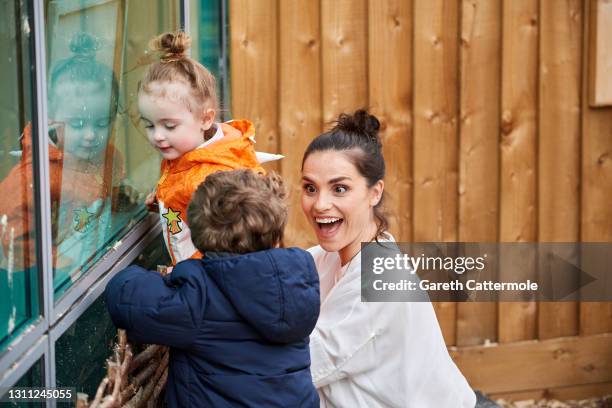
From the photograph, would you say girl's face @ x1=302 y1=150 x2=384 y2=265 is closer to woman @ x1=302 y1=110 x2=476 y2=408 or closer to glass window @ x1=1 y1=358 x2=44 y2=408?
woman @ x1=302 y1=110 x2=476 y2=408

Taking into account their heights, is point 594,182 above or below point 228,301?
above

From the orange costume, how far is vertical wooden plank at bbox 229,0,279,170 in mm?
1492

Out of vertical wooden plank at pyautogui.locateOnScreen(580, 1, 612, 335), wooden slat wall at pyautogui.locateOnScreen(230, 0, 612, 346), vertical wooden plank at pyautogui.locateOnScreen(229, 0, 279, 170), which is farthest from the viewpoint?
vertical wooden plank at pyautogui.locateOnScreen(580, 1, 612, 335)

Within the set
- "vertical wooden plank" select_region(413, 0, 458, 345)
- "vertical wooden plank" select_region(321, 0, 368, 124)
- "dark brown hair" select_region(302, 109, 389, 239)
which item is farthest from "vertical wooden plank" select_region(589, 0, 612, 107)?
"dark brown hair" select_region(302, 109, 389, 239)

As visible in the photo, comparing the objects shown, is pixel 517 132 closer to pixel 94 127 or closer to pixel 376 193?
pixel 376 193

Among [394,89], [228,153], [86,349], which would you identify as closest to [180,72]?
[228,153]

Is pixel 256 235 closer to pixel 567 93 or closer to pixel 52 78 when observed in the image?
pixel 52 78

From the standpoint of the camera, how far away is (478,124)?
4391 mm

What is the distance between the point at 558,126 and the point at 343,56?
118 cm

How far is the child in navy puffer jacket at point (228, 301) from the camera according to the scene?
1.82 metres

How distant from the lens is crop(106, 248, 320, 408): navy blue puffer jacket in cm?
181

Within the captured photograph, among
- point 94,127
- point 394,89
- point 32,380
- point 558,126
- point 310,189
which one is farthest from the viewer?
point 558,126

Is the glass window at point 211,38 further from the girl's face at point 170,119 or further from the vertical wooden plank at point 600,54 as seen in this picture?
the vertical wooden plank at point 600,54

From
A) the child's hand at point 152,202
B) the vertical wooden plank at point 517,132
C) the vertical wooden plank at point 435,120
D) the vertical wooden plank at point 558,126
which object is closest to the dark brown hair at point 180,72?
the child's hand at point 152,202
